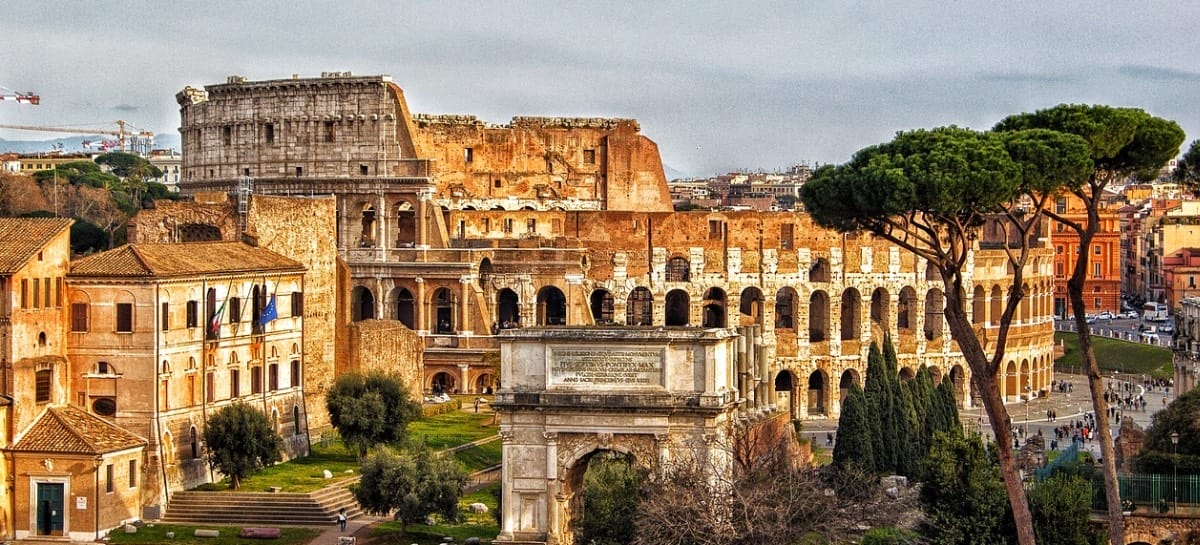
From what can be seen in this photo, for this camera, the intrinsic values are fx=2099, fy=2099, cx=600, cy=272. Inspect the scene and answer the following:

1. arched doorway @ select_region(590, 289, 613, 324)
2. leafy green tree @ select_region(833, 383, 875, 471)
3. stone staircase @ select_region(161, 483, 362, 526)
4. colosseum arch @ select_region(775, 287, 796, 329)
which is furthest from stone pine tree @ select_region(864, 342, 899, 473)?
colosseum arch @ select_region(775, 287, 796, 329)

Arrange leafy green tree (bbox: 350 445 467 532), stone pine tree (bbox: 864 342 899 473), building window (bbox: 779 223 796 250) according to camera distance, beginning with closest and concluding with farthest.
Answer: leafy green tree (bbox: 350 445 467 532) < stone pine tree (bbox: 864 342 899 473) < building window (bbox: 779 223 796 250)

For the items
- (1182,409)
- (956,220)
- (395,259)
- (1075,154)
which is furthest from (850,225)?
(395,259)

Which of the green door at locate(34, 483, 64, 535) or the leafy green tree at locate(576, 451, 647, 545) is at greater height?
the leafy green tree at locate(576, 451, 647, 545)

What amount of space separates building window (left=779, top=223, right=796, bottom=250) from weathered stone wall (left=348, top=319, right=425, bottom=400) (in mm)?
24698

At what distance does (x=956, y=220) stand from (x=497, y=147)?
55276 mm

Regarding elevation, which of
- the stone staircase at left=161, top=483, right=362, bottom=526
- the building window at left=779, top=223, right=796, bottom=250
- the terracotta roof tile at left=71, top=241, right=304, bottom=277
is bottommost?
the stone staircase at left=161, top=483, right=362, bottom=526

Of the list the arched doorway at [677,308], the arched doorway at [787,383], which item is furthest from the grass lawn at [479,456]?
the arched doorway at [677,308]

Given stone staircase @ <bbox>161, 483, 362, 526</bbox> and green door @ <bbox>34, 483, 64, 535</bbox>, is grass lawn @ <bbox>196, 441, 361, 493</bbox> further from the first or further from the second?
green door @ <bbox>34, 483, 64, 535</bbox>

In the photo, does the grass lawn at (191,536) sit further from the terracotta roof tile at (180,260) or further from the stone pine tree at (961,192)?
the stone pine tree at (961,192)

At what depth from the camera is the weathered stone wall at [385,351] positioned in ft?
212

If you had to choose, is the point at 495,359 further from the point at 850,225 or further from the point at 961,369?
the point at 850,225

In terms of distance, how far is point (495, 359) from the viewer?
7931 centimetres

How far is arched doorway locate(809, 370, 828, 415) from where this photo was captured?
290 ft

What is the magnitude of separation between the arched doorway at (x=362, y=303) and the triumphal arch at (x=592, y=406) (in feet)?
147
